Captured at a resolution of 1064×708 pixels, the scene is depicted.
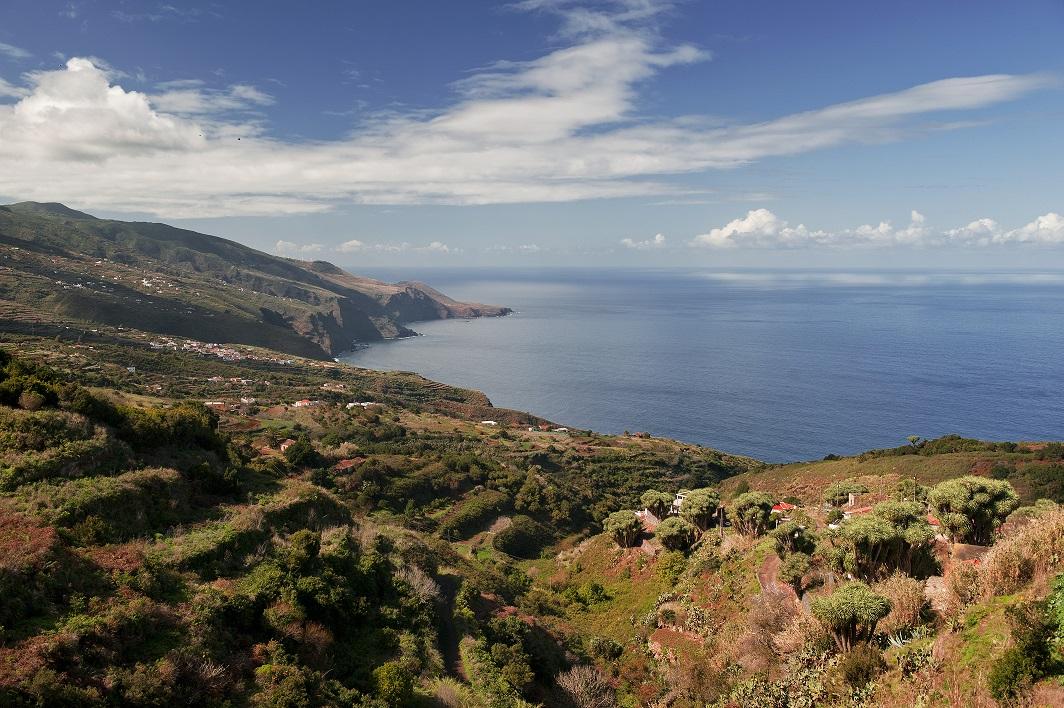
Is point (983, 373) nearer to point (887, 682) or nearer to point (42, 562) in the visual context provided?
point (887, 682)

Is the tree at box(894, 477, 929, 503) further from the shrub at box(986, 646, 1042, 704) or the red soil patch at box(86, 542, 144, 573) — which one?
the red soil patch at box(86, 542, 144, 573)

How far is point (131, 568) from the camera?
16188 mm

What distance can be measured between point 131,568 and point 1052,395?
6100 inches

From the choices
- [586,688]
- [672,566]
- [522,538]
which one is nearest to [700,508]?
[672,566]

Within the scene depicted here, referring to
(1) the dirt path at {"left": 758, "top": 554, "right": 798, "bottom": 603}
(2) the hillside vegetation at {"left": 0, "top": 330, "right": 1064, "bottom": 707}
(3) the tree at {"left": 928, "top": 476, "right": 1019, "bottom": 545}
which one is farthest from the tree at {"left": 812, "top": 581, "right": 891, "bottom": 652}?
(3) the tree at {"left": 928, "top": 476, "right": 1019, "bottom": 545}

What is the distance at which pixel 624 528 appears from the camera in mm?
34969

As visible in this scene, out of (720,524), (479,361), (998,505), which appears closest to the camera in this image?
(998,505)

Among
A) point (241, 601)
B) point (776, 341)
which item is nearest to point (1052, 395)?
point (776, 341)

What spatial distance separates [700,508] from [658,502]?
34.3ft

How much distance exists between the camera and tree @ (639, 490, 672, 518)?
137ft

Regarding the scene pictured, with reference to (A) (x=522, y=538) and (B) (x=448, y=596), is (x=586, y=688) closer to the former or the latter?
(B) (x=448, y=596)

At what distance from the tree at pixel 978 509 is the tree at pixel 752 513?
794cm

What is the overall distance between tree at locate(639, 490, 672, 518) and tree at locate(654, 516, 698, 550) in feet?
33.0

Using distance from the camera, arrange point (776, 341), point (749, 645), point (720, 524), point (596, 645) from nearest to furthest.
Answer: point (749, 645), point (596, 645), point (720, 524), point (776, 341)
